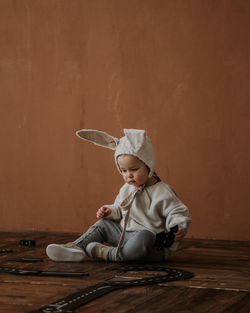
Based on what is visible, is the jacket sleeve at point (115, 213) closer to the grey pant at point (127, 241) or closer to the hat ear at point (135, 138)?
the grey pant at point (127, 241)

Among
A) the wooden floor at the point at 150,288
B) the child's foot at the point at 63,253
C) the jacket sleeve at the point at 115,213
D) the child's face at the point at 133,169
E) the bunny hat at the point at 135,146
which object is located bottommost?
the wooden floor at the point at 150,288

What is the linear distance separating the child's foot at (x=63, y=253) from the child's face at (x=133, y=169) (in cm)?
32

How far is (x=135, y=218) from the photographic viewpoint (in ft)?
6.70

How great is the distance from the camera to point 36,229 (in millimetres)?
3014

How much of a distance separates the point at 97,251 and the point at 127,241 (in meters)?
0.11

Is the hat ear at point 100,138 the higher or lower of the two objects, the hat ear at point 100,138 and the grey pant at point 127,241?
the higher

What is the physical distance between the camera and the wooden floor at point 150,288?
1.27 metres

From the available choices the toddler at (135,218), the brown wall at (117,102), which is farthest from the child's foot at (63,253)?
the brown wall at (117,102)

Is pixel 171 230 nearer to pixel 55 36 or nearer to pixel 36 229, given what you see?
pixel 36 229

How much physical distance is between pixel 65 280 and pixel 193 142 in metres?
1.37

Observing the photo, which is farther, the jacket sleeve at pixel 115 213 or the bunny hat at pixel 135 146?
the jacket sleeve at pixel 115 213

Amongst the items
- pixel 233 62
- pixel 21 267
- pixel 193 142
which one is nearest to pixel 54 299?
pixel 21 267

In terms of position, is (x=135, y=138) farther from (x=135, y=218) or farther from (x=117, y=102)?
(x=117, y=102)

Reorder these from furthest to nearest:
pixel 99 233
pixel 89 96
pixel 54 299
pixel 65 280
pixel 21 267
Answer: pixel 89 96, pixel 99 233, pixel 21 267, pixel 65 280, pixel 54 299
